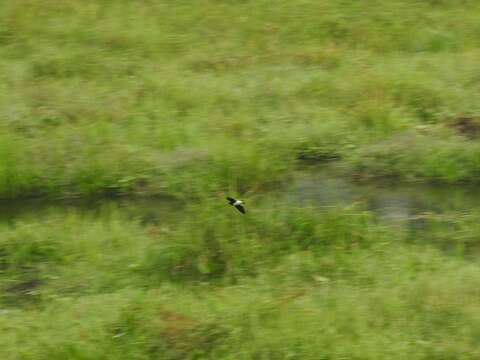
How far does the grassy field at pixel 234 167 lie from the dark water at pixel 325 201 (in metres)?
0.09

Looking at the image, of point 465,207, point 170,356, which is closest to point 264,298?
point 170,356

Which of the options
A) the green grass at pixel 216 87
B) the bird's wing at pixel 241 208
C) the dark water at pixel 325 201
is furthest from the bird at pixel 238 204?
the green grass at pixel 216 87

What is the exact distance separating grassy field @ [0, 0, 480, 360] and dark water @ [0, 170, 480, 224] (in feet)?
0.28

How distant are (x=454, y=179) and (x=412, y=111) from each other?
83 centimetres

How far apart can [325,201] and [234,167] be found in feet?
2.14

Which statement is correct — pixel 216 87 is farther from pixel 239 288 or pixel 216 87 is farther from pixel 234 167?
pixel 239 288

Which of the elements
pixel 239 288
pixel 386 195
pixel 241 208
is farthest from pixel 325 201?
pixel 239 288

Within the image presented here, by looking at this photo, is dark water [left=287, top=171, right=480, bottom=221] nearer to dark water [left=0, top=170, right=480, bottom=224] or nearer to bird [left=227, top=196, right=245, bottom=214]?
dark water [left=0, top=170, right=480, bottom=224]

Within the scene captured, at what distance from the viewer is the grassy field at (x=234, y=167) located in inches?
180

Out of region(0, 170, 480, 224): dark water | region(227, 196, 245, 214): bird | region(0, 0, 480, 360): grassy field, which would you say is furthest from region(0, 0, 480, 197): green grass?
region(227, 196, 245, 214): bird

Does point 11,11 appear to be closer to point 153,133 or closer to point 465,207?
point 153,133

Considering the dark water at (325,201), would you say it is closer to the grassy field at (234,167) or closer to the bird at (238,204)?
the grassy field at (234,167)

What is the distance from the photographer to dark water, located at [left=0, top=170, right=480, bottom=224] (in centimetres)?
599

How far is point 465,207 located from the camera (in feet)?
19.6
